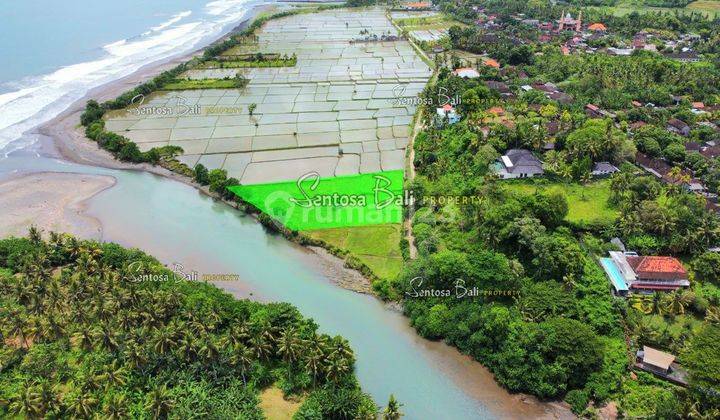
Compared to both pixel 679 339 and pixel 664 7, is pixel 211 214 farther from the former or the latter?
pixel 664 7

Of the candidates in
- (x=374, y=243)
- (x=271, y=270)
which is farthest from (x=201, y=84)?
(x=374, y=243)

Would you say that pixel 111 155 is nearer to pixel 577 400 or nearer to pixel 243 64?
pixel 243 64

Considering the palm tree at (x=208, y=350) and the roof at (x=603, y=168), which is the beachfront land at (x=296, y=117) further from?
the palm tree at (x=208, y=350)

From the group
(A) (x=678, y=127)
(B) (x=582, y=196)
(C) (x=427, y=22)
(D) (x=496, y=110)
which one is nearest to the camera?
(B) (x=582, y=196)

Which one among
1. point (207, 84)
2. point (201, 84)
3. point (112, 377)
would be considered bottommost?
point (112, 377)

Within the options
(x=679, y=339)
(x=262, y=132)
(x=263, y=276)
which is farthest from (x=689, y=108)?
(x=263, y=276)

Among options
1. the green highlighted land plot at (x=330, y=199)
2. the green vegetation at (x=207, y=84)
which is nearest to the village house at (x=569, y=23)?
the green vegetation at (x=207, y=84)

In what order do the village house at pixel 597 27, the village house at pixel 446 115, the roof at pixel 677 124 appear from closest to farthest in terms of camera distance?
1. the roof at pixel 677 124
2. the village house at pixel 446 115
3. the village house at pixel 597 27
